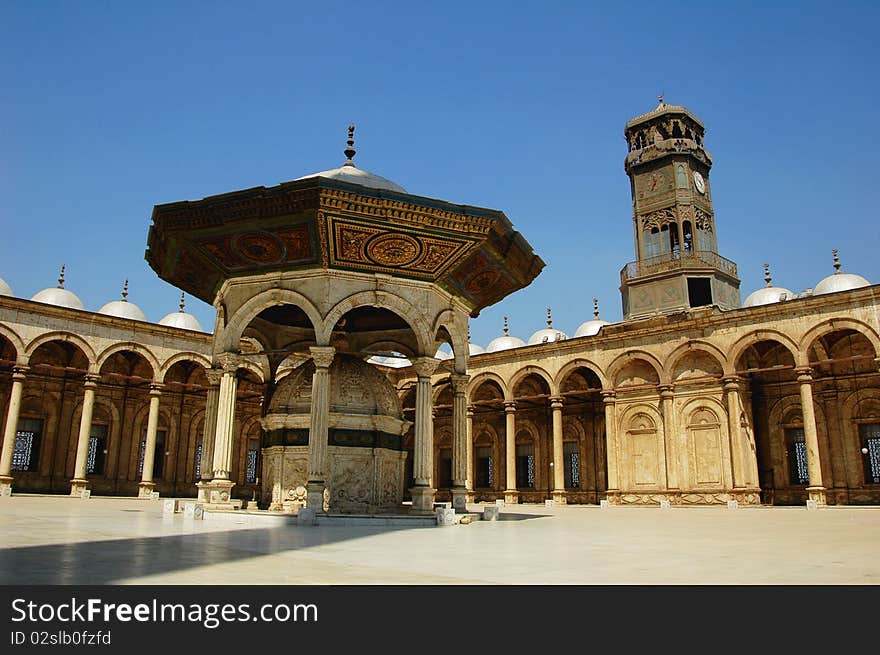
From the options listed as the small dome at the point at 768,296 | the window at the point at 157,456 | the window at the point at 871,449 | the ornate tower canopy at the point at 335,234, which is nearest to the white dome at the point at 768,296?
the small dome at the point at 768,296

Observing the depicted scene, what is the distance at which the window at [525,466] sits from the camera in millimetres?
A: 33031

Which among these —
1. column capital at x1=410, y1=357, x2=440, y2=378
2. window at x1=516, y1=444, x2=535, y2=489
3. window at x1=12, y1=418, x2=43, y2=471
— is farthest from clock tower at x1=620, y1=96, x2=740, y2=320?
window at x1=12, y1=418, x2=43, y2=471

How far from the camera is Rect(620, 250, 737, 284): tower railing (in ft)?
95.5

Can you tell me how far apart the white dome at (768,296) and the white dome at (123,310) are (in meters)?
28.1

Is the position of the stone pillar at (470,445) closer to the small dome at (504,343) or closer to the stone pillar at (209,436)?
the small dome at (504,343)

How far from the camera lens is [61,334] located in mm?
24922

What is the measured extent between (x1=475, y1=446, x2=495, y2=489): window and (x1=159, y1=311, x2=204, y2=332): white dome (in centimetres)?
1528

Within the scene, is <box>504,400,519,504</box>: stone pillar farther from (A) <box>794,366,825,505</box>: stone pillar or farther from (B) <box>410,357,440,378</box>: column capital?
(B) <box>410,357,440,378</box>: column capital

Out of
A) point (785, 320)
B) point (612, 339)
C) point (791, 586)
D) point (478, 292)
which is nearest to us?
point (791, 586)

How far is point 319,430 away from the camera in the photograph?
11.0 metres
